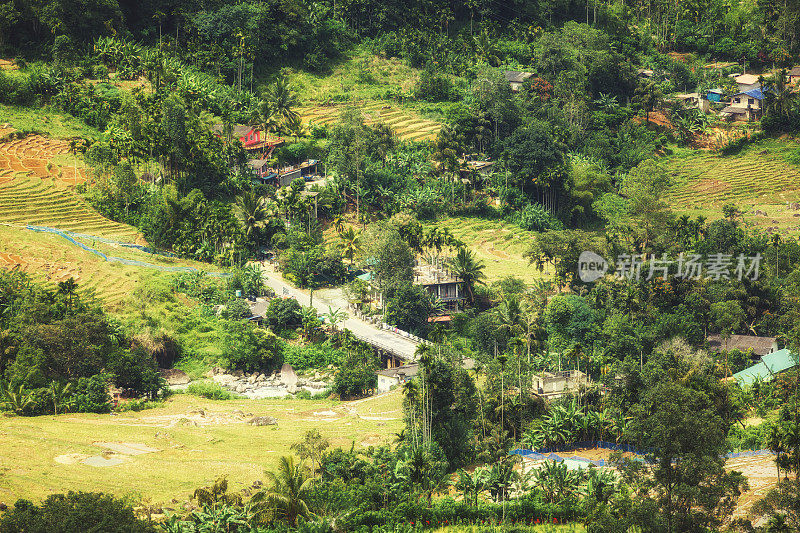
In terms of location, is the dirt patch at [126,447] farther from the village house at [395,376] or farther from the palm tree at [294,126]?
the palm tree at [294,126]

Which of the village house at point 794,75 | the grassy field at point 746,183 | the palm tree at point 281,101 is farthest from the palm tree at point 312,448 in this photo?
the village house at point 794,75

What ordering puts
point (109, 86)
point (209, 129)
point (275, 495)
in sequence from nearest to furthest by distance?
1. point (275, 495)
2. point (209, 129)
3. point (109, 86)

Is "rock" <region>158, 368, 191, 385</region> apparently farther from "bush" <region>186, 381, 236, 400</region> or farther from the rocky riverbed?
the rocky riverbed

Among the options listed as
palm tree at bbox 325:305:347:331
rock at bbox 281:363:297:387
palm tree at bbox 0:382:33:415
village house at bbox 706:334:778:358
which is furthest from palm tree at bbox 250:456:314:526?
village house at bbox 706:334:778:358

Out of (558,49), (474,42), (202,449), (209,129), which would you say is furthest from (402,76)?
(202,449)

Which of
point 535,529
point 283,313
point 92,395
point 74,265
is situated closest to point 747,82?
point 283,313

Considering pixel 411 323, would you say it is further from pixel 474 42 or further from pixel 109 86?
pixel 474 42
